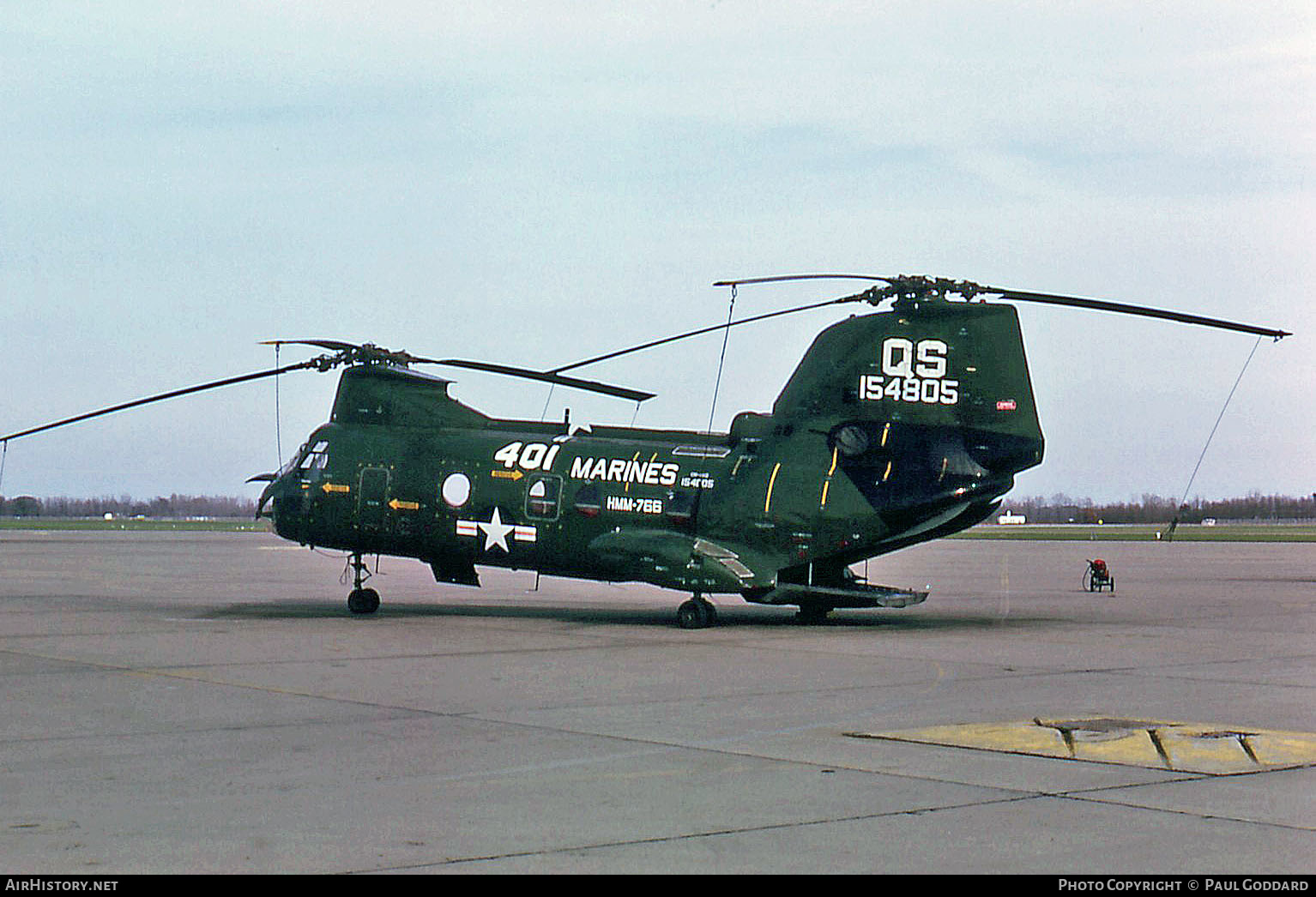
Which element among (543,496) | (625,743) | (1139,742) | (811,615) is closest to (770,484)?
(811,615)

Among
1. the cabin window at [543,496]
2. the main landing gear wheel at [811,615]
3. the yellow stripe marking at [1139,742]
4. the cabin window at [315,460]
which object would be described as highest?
the cabin window at [315,460]

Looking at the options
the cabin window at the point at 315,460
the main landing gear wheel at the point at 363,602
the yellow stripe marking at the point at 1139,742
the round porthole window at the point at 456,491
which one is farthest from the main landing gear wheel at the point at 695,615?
the yellow stripe marking at the point at 1139,742

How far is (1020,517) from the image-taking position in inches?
7721

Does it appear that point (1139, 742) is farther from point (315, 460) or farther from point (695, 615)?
point (315, 460)

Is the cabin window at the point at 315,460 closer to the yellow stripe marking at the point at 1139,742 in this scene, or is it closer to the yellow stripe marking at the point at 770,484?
the yellow stripe marking at the point at 770,484

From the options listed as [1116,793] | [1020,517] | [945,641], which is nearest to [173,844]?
[1116,793]

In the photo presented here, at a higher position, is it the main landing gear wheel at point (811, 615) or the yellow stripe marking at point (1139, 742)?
the yellow stripe marking at point (1139, 742)

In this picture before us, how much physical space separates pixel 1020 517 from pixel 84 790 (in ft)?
633

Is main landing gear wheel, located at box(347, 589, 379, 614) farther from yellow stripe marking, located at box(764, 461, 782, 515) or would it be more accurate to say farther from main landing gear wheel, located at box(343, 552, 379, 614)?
yellow stripe marking, located at box(764, 461, 782, 515)

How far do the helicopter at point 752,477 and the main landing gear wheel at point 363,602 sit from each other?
0.03 metres

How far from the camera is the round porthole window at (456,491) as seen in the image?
1046 inches

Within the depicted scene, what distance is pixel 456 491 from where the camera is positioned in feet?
87.4

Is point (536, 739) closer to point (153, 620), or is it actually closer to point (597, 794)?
point (597, 794)

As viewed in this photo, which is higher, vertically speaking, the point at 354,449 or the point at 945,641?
the point at 354,449
